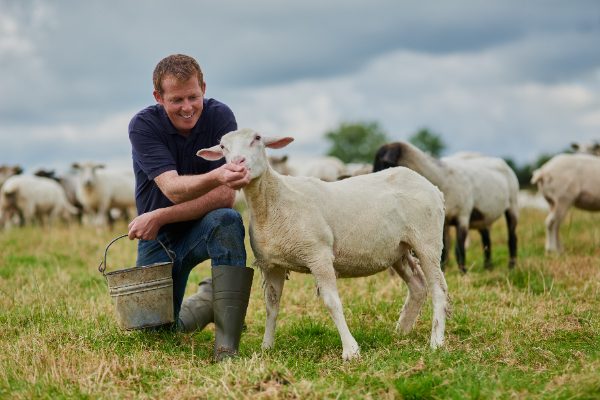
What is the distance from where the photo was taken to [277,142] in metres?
5.33

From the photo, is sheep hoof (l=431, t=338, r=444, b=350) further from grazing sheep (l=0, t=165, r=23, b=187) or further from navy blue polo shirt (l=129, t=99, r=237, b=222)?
grazing sheep (l=0, t=165, r=23, b=187)

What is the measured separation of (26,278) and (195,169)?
414 centimetres

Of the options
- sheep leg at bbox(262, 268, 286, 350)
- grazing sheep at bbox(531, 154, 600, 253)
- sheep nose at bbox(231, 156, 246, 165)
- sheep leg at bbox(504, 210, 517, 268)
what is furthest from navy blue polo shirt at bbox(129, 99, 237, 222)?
grazing sheep at bbox(531, 154, 600, 253)

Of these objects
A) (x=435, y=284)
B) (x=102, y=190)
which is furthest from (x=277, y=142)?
(x=102, y=190)

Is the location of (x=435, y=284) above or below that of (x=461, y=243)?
above

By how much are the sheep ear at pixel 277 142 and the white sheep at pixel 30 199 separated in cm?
1569

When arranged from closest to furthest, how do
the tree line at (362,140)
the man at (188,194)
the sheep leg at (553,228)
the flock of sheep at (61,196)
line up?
1. the man at (188,194)
2. the sheep leg at (553,228)
3. the flock of sheep at (61,196)
4. the tree line at (362,140)

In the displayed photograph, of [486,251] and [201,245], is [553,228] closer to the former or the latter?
[486,251]

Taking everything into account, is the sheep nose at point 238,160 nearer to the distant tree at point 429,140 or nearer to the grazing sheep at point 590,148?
the grazing sheep at point 590,148

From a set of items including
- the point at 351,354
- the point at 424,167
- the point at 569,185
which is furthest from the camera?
the point at 569,185

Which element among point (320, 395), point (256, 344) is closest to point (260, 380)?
point (320, 395)

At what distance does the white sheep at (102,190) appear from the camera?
19.2 meters

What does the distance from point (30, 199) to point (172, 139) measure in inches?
604

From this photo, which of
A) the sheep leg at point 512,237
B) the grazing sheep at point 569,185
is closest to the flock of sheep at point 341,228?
the sheep leg at point 512,237
